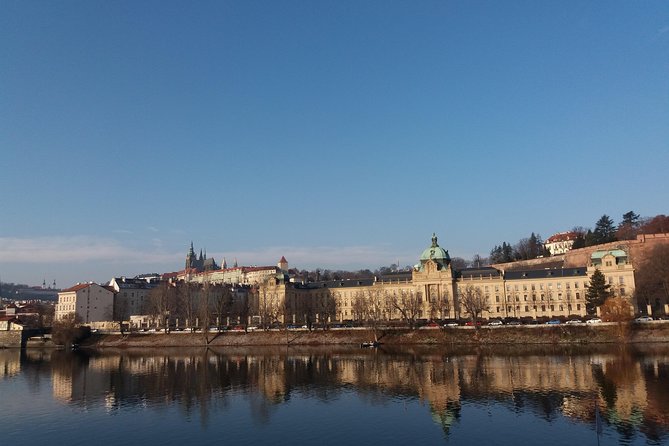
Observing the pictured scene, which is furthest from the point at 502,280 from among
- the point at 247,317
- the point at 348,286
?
the point at 247,317

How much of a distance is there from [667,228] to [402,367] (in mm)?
102364

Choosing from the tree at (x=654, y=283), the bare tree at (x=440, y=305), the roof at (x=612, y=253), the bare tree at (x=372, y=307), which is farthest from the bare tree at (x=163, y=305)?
the tree at (x=654, y=283)

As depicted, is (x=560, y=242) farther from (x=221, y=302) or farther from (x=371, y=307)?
(x=221, y=302)

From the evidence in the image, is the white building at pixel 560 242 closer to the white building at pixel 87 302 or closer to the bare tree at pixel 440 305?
the bare tree at pixel 440 305

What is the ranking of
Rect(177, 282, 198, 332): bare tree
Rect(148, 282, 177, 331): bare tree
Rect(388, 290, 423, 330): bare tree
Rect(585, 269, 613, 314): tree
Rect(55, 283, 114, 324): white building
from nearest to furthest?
Rect(585, 269, 613, 314): tree → Rect(388, 290, 423, 330): bare tree → Rect(177, 282, 198, 332): bare tree → Rect(148, 282, 177, 331): bare tree → Rect(55, 283, 114, 324): white building

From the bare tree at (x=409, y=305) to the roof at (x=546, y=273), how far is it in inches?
822

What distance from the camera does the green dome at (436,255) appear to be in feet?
398

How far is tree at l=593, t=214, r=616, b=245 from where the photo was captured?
136 metres

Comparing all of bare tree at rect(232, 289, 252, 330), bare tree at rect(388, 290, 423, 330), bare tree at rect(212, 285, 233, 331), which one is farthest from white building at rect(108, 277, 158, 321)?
bare tree at rect(388, 290, 423, 330)

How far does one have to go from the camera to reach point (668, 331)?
69.9 meters

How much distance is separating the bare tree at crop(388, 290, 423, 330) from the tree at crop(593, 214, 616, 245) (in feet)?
184

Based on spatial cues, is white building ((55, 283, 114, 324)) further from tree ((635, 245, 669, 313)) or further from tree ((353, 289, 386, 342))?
tree ((635, 245, 669, 313))

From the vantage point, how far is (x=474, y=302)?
98.0m

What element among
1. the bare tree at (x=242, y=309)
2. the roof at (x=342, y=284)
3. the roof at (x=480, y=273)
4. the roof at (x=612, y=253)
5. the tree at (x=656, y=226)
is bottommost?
the bare tree at (x=242, y=309)
